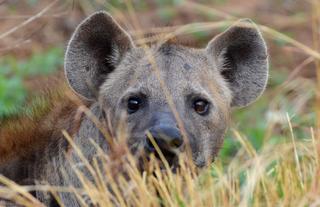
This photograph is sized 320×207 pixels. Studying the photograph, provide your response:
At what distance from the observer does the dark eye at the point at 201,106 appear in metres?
5.16

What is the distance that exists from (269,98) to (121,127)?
13.3 ft

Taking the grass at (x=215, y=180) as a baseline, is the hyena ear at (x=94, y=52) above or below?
above

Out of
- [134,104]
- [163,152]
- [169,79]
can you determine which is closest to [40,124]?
[134,104]

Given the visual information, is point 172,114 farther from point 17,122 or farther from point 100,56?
point 17,122

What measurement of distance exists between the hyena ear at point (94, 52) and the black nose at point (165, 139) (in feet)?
2.47

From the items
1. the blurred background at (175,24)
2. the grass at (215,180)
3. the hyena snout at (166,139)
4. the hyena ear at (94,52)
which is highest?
the hyena ear at (94,52)

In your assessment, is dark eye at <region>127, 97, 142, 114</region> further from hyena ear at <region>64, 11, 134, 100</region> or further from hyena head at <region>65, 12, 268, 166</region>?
hyena ear at <region>64, 11, 134, 100</region>

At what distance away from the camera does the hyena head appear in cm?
500

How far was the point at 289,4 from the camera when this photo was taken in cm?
1085

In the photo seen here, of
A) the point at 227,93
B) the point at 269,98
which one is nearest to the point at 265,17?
the point at 269,98

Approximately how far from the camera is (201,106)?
5180 millimetres

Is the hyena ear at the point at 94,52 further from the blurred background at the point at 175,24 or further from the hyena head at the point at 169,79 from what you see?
the blurred background at the point at 175,24

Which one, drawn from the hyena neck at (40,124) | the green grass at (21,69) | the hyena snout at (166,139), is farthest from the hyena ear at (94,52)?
the green grass at (21,69)


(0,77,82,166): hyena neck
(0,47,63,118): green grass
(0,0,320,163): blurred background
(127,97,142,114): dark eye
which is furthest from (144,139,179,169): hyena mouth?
(0,47,63,118): green grass
